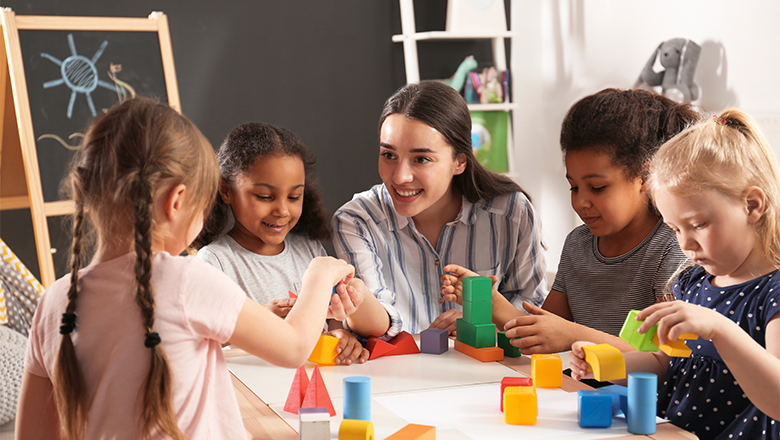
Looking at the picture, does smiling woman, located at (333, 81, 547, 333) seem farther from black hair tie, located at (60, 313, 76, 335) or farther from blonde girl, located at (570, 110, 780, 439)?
black hair tie, located at (60, 313, 76, 335)

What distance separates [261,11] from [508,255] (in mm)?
2163

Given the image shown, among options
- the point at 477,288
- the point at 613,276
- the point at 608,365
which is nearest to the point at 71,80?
the point at 477,288

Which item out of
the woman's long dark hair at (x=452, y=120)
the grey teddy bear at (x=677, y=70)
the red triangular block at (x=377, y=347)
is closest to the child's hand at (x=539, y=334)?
the red triangular block at (x=377, y=347)

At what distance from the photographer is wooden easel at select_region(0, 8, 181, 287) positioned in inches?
109

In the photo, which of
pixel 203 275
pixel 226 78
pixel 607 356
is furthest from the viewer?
pixel 226 78

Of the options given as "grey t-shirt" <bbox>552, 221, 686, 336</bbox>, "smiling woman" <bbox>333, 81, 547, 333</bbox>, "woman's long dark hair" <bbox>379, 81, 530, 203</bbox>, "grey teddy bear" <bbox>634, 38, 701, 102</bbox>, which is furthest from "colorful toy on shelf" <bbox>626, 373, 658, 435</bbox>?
"grey teddy bear" <bbox>634, 38, 701, 102</bbox>

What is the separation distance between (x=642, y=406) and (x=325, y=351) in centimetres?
59

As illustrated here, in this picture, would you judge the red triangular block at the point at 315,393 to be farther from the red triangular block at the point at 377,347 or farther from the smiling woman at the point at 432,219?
the smiling woman at the point at 432,219

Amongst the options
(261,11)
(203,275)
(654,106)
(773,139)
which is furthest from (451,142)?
(261,11)

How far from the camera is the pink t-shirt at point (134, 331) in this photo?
849 millimetres

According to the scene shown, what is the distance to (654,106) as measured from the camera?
64.8 inches

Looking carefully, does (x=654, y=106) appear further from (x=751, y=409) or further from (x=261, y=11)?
(x=261, y=11)

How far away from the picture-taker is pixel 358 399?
99 cm

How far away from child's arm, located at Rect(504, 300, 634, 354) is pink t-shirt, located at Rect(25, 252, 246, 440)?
66 centimetres
